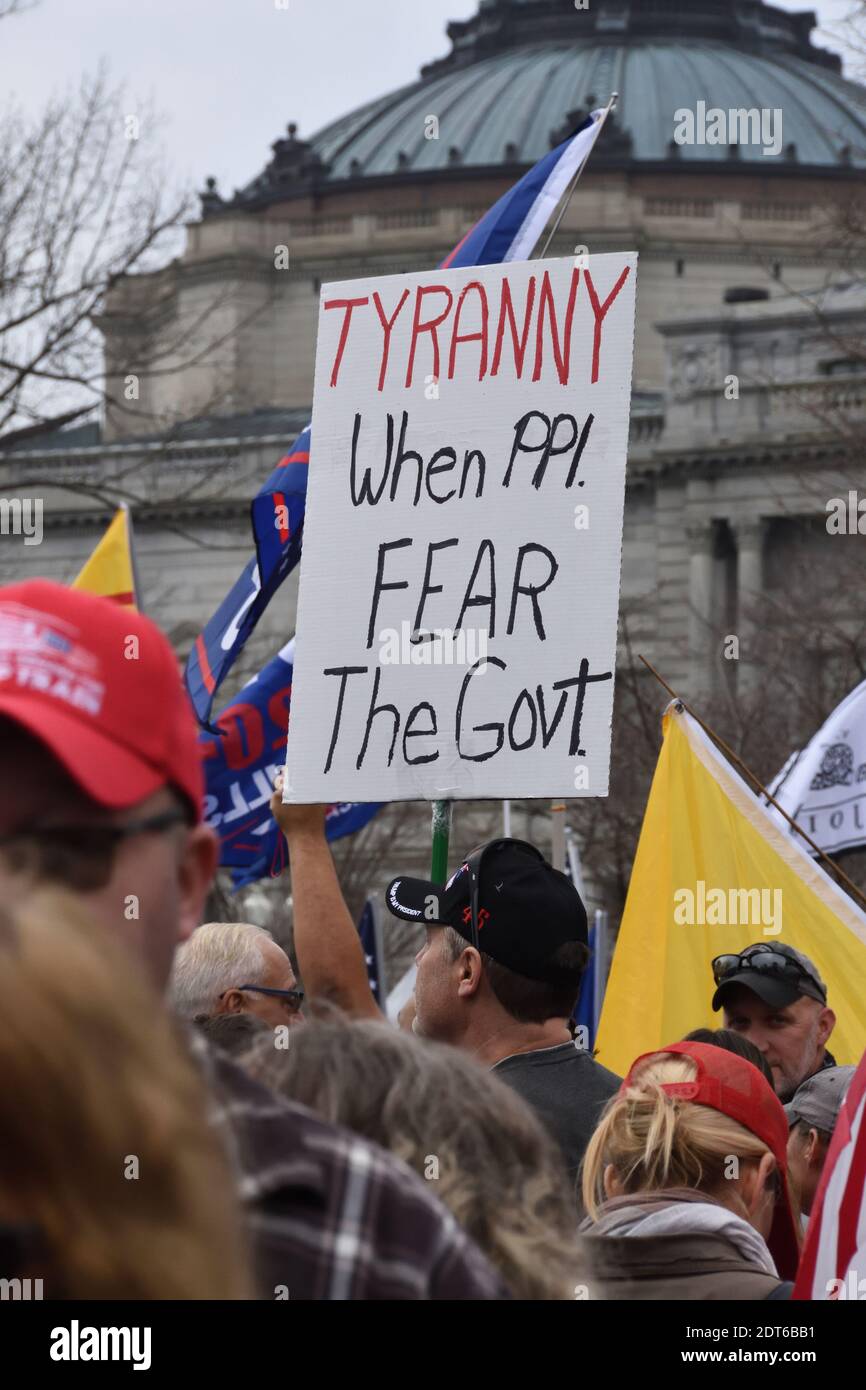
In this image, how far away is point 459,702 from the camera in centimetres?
587

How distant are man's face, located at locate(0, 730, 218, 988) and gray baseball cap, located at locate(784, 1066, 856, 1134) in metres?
3.27

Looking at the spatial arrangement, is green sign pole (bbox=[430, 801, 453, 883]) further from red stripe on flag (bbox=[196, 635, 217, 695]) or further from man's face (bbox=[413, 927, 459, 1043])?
red stripe on flag (bbox=[196, 635, 217, 695])

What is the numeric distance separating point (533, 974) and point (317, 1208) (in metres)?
2.72

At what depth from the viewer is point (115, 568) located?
11.8 metres

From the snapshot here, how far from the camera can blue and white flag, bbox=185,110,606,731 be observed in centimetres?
845

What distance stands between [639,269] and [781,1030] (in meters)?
55.8

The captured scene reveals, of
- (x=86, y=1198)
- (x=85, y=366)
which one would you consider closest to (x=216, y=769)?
(x=86, y=1198)

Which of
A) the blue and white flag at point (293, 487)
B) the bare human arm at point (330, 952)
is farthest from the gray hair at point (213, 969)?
the blue and white flag at point (293, 487)

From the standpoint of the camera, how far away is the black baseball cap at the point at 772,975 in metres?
6.34

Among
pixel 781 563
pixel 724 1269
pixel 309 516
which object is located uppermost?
pixel 781 563

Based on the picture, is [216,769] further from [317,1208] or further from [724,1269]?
[317,1208]

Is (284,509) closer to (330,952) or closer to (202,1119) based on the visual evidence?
(330,952)
